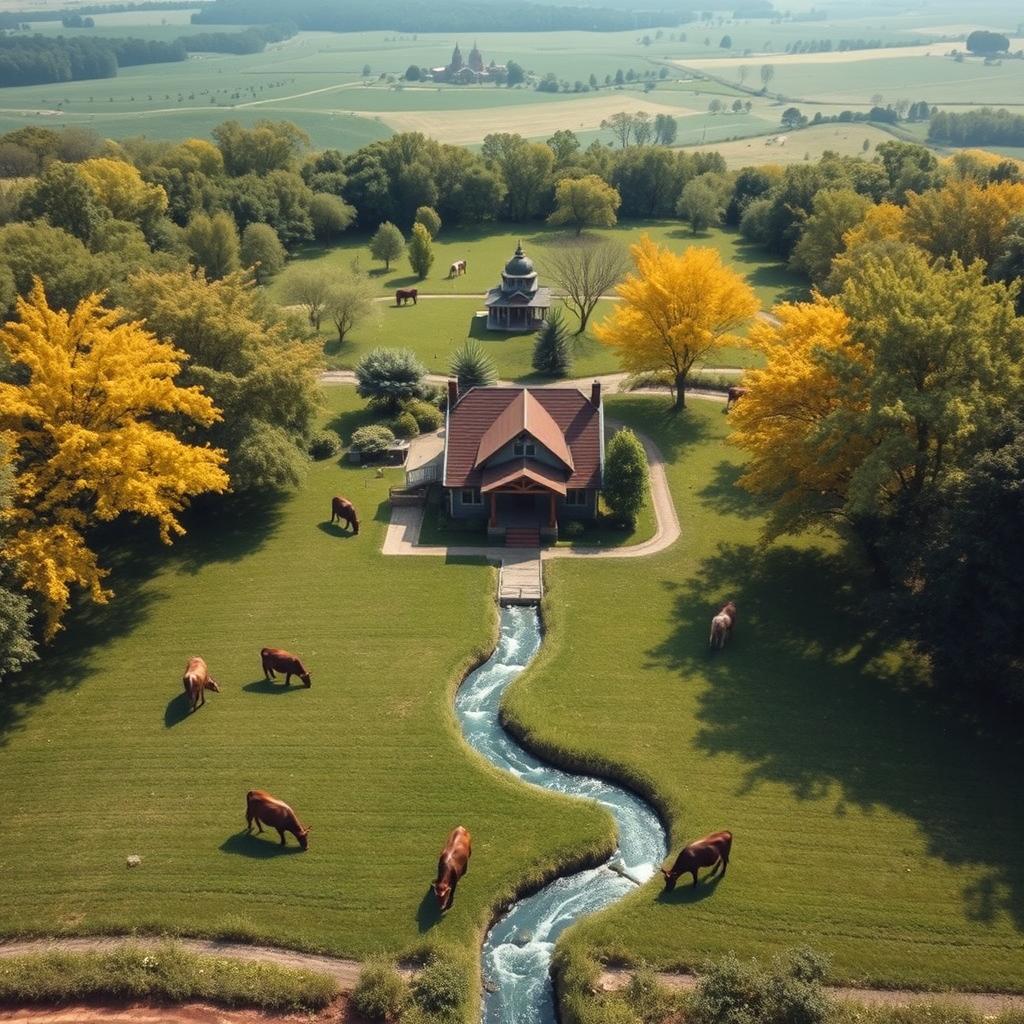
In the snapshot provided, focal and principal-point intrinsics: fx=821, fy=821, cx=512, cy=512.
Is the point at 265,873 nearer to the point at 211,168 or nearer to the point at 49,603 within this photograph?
the point at 49,603

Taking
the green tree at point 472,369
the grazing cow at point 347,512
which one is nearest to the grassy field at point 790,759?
the grazing cow at point 347,512

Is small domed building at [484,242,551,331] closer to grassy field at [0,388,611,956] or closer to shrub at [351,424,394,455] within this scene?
shrub at [351,424,394,455]

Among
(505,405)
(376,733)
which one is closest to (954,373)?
(505,405)

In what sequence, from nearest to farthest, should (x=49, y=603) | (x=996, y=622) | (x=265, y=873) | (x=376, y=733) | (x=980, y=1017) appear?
(x=980, y=1017)
(x=265, y=873)
(x=996, y=622)
(x=376, y=733)
(x=49, y=603)

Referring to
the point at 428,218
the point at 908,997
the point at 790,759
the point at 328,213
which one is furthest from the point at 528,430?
the point at 328,213

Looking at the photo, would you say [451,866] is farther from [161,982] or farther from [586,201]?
[586,201]

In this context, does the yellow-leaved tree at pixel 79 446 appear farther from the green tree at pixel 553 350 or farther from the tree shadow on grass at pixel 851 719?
the green tree at pixel 553 350
